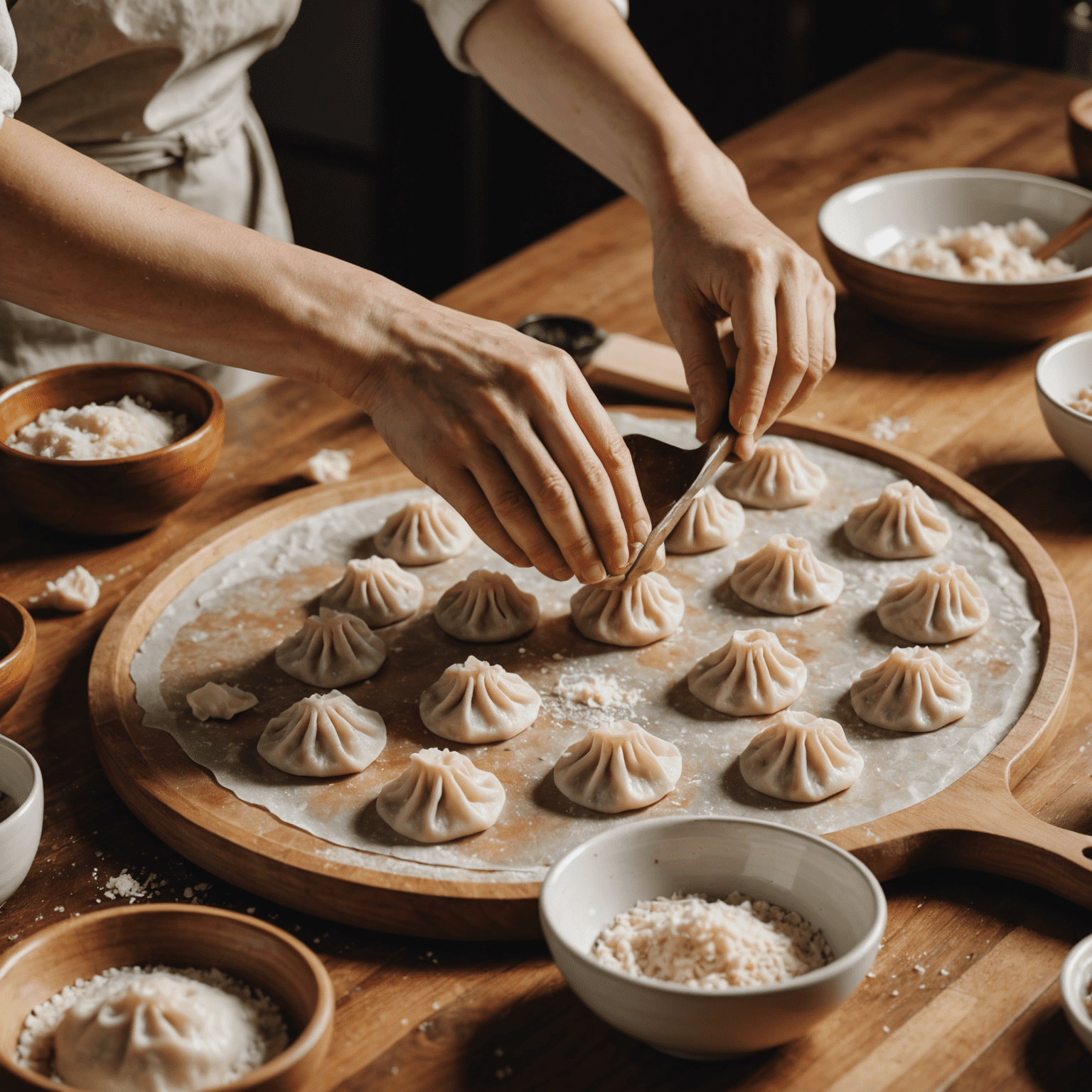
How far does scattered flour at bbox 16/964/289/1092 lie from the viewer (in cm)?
119

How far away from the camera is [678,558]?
219cm

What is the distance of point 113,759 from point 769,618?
1.03 meters

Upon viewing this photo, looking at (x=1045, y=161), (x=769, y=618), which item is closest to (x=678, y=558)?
(x=769, y=618)

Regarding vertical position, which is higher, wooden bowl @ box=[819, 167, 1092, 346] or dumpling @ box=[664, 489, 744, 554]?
wooden bowl @ box=[819, 167, 1092, 346]

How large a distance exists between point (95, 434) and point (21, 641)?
0.51 meters

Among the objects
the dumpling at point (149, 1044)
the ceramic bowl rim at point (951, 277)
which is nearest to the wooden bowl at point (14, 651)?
the dumpling at point (149, 1044)

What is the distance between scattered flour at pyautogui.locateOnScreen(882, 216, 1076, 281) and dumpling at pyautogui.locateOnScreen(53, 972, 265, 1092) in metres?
2.10

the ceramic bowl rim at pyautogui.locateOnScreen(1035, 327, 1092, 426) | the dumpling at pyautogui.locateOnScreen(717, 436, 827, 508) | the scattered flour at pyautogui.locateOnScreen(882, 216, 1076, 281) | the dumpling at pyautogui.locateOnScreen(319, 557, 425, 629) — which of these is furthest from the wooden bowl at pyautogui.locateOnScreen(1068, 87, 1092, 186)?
the dumpling at pyautogui.locateOnScreen(319, 557, 425, 629)

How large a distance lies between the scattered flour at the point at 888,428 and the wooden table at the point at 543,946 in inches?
0.8

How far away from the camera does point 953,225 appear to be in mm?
2998

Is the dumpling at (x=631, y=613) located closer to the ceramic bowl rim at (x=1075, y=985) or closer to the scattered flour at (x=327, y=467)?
the scattered flour at (x=327, y=467)

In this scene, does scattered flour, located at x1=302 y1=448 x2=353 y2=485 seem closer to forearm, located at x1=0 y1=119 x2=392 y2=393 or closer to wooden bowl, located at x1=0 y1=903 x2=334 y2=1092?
forearm, located at x1=0 y1=119 x2=392 y2=393

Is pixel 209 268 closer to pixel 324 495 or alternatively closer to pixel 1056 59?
pixel 324 495

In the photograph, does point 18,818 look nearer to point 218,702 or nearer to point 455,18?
point 218,702
